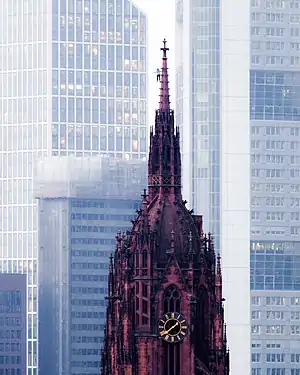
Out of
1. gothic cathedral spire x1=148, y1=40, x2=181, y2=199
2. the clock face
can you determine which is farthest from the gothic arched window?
gothic cathedral spire x1=148, y1=40, x2=181, y2=199

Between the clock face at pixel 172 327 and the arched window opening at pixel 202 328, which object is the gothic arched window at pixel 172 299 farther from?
the arched window opening at pixel 202 328

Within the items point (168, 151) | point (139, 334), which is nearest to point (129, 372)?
point (139, 334)

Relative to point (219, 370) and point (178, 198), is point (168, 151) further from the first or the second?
point (219, 370)

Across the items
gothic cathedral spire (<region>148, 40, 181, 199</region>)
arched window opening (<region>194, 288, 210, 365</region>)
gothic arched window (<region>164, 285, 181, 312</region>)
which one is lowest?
arched window opening (<region>194, 288, 210, 365</region>)

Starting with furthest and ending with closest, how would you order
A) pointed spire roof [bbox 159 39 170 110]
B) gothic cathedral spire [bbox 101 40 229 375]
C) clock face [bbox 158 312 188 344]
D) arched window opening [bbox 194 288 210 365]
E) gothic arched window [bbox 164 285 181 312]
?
pointed spire roof [bbox 159 39 170 110]
arched window opening [bbox 194 288 210 365]
gothic arched window [bbox 164 285 181 312]
gothic cathedral spire [bbox 101 40 229 375]
clock face [bbox 158 312 188 344]

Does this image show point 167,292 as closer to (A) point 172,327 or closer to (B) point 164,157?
(A) point 172,327

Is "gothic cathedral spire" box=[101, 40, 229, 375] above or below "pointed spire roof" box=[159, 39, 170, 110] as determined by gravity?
below

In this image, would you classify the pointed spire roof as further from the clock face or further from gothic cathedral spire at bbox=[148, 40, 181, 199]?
the clock face
